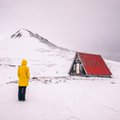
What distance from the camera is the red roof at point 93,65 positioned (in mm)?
33844

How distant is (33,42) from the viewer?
122 metres

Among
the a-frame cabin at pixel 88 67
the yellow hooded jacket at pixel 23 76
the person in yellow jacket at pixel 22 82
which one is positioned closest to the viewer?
the person in yellow jacket at pixel 22 82

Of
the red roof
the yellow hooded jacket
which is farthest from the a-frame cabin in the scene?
the yellow hooded jacket

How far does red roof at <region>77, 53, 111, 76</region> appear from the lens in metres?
33.8

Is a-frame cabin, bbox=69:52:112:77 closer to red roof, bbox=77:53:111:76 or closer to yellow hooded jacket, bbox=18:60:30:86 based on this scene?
red roof, bbox=77:53:111:76

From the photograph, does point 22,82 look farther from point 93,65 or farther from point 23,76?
point 93,65

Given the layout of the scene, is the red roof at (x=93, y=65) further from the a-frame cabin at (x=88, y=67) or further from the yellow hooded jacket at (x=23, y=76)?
the yellow hooded jacket at (x=23, y=76)

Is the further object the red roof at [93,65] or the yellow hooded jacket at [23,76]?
the red roof at [93,65]

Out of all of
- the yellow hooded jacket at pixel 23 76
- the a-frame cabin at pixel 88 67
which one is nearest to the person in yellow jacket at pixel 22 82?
the yellow hooded jacket at pixel 23 76

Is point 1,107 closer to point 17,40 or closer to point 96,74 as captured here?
point 96,74

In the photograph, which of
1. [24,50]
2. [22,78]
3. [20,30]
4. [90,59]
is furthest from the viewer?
[20,30]

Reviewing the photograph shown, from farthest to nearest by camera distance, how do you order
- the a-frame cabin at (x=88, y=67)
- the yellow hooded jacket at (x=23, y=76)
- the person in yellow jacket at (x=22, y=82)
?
the a-frame cabin at (x=88, y=67) → the yellow hooded jacket at (x=23, y=76) → the person in yellow jacket at (x=22, y=82)

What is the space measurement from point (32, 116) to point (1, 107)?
1.98 metres

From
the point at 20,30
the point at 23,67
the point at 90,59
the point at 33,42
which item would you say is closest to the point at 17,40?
the point at 33,42
